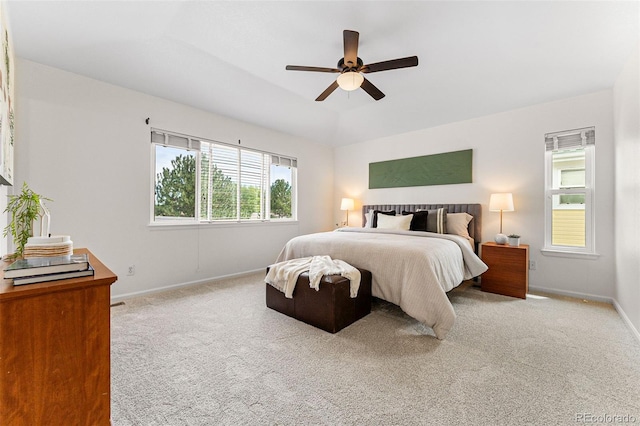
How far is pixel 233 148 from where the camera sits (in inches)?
174

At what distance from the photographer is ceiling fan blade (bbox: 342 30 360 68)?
2260mm

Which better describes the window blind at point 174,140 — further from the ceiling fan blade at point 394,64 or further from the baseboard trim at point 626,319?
the baseboard trim at point 626,319

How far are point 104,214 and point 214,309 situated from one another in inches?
66.2

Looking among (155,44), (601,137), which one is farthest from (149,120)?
(601,137)

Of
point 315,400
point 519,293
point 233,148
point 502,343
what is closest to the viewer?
point 315,400

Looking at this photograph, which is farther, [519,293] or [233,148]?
[233,148]

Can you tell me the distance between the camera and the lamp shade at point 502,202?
365 centimetres

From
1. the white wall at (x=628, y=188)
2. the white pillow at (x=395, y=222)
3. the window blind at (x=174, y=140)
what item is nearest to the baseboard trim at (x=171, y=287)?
the window blind at (x=174, y=140)

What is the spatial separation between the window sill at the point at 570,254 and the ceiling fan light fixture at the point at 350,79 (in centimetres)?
328

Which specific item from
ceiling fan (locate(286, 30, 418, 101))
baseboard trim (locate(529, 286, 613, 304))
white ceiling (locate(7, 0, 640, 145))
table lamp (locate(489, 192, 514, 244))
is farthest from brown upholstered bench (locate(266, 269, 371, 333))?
baseboard trim (locate(529, 286, 613, 304))

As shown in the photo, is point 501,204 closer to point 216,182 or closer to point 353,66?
point 353,66

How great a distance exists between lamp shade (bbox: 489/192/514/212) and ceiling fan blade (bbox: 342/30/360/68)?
2654mm

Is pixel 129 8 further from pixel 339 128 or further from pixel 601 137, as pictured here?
pixel 601 137

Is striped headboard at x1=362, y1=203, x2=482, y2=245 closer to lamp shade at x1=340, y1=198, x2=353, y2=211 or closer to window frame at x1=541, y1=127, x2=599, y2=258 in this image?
window frame at x1=541, y1=127, x2=599, y2=258
